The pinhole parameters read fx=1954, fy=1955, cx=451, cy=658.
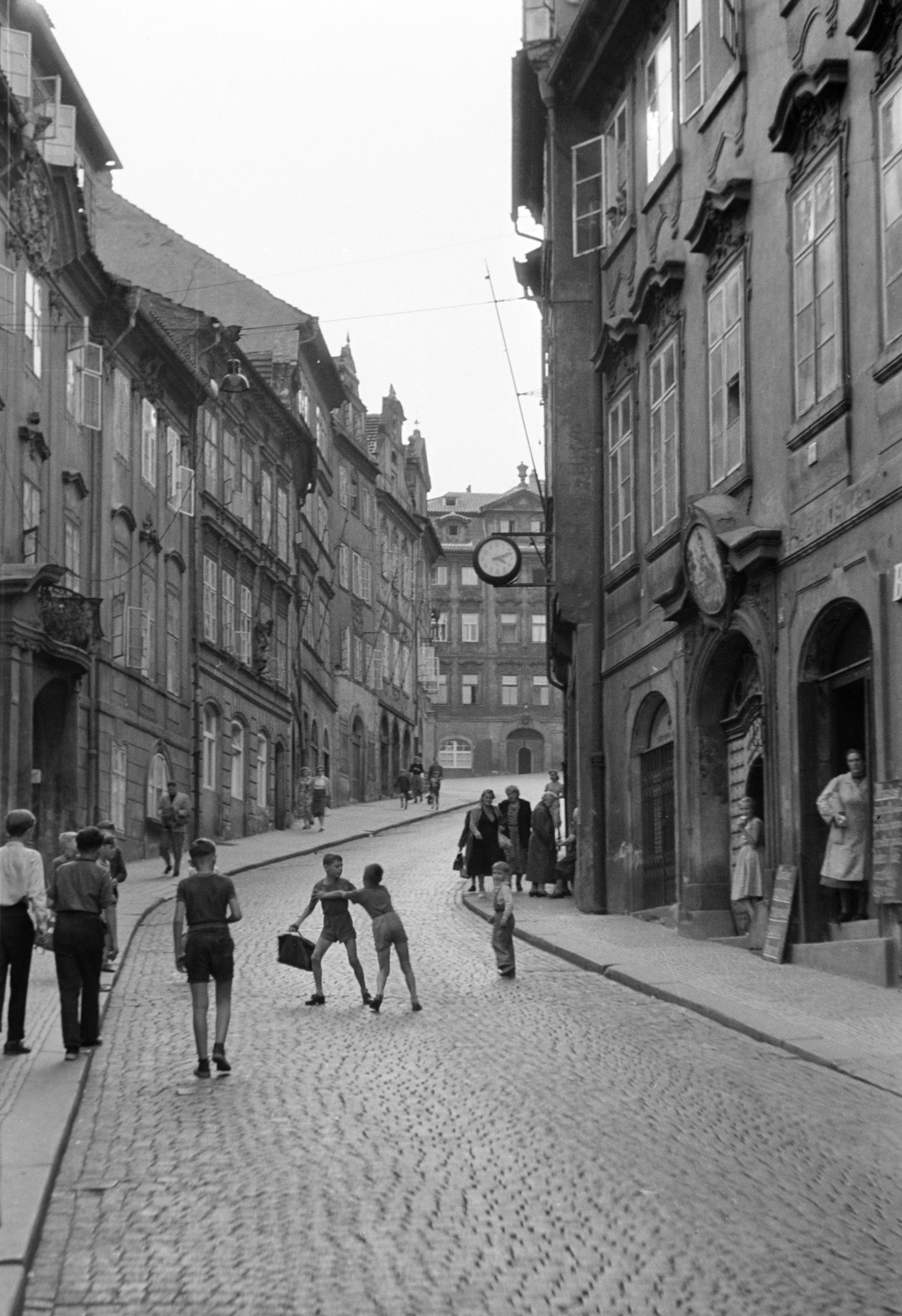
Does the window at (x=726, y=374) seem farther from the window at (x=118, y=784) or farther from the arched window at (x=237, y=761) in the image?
the arched window at (x=237, y=761)

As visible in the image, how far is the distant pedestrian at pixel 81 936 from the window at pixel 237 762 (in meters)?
33.0

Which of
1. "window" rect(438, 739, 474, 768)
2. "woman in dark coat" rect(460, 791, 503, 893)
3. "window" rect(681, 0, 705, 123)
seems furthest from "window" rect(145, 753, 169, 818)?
"window" rect(438, 739, 474, 768)

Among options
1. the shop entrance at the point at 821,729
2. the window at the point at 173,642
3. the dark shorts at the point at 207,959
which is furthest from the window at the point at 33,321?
the dark shorts at the point at 207,959

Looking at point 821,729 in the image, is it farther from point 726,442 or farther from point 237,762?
point 237,762

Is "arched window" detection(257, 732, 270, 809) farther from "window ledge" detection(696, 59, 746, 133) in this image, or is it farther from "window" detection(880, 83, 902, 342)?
"window" detection(880, 83, 902, 342)

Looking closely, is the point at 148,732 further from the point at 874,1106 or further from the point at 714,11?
the point at 874,1106

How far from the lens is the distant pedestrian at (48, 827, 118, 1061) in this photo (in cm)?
1323

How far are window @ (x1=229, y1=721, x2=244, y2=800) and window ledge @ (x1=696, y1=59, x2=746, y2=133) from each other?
27.3 metres

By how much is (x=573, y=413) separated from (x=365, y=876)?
44.8 ft

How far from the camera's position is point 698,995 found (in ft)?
51.2

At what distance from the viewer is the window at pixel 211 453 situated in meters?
45.6

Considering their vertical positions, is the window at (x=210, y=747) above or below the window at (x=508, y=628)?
below

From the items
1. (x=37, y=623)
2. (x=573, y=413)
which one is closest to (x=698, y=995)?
(x=573, y=413)

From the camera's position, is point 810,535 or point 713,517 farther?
point 713,517
